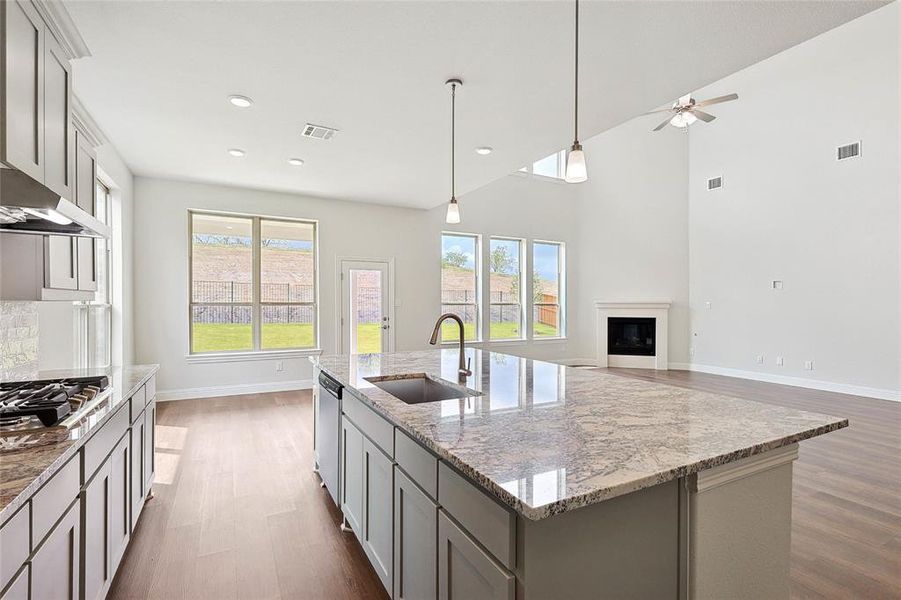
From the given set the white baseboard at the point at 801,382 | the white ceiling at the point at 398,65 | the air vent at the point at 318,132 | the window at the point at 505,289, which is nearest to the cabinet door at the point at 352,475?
the white ceiling at the point at 398,65

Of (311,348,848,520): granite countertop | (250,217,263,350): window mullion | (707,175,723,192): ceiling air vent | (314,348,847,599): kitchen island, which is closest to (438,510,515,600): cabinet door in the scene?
(314,348,847,599): kitchen island

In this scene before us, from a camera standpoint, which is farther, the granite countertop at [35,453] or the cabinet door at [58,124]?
the cabinet door at [58,124]

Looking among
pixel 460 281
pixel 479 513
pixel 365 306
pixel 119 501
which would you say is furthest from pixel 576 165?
pixel 460 281

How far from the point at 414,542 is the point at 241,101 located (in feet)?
10.9

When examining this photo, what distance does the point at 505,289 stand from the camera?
836cm

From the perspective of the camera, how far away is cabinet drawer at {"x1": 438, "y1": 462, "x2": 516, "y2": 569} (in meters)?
1.05

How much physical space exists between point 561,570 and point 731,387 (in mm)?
6695

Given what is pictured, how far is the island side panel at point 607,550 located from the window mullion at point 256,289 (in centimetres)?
596

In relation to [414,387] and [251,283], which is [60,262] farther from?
[251,283]

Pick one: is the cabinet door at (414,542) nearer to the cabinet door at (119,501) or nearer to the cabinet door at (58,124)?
the cabinet door at (119,501)

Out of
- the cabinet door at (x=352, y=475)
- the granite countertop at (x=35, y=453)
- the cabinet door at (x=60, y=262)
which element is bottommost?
the cabinet door at (x=352, y=475)

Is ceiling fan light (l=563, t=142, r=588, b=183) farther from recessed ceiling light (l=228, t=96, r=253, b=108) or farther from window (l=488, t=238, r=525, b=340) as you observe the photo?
window (l=488, t=238, r=525, b=340)

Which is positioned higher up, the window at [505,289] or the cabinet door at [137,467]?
the window at [505,289]

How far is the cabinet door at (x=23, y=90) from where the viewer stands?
1490 millimetres
